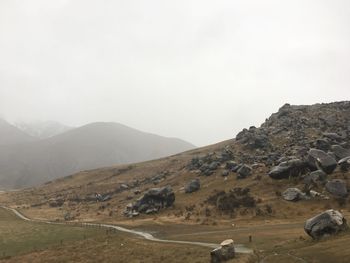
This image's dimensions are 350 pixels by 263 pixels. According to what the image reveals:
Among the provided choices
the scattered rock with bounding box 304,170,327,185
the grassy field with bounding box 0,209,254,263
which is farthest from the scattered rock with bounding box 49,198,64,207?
the scattered rock with bounding box 304,170,327,185

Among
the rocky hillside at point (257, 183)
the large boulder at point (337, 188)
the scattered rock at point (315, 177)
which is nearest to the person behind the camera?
the large boulder at point (337, 188)

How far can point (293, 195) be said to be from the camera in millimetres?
90062

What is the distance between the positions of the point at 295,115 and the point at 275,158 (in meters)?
52.6

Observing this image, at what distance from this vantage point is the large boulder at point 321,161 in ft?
318

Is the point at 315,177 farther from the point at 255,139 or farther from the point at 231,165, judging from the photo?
the point at 255,139

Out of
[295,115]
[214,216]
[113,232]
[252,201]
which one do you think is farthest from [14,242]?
[295,115]

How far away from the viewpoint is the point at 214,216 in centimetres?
9169

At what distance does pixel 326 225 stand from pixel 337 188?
42659mm

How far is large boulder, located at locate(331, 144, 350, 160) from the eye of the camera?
106188mm

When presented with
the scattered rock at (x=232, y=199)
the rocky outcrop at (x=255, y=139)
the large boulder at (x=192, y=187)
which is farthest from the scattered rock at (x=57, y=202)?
the scattered rock at (x=232, y=199)

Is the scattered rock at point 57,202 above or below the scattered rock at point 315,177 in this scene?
above

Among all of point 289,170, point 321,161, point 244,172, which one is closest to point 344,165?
point 321,161

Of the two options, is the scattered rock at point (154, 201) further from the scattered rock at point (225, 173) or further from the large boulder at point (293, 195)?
the large boulder at point (293, 195)

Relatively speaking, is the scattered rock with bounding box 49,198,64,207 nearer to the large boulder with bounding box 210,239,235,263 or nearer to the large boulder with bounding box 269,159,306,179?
the large boulder with bounding box 269,159,306,179
